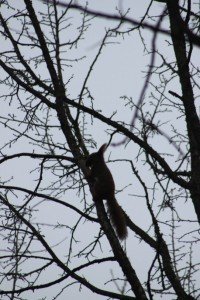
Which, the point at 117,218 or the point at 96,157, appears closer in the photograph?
the point at 117,218

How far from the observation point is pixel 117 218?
15.7 feet

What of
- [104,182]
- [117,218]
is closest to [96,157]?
[104,182]

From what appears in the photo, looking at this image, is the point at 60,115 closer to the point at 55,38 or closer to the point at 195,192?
the point at 195,192

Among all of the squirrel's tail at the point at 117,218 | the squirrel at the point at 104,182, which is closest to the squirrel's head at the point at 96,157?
the squirrel at the point at 104,182

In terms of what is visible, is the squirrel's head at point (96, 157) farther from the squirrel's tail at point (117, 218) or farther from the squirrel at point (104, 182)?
the squirrel's tail at point (117, 218)

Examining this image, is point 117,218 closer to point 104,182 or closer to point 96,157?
point 104,182

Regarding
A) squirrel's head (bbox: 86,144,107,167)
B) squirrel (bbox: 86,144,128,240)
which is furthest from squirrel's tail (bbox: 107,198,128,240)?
squirrel's head (bbox: 86,144,107,167)

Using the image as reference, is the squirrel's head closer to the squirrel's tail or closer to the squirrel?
the squirrel

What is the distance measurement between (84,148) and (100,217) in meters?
1.89

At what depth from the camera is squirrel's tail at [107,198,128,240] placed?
4547 mm

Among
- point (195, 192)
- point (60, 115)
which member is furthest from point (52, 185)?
point (195, 192)

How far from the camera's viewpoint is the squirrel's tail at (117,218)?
4547 millimetres

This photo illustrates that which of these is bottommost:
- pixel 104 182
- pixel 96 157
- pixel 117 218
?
pixel 117 218

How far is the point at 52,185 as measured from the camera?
17.0 ft
